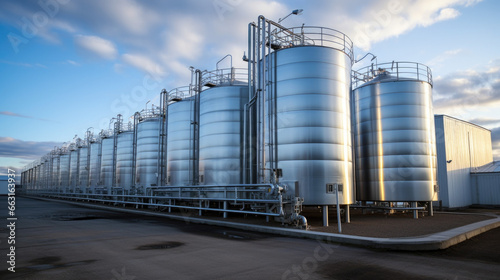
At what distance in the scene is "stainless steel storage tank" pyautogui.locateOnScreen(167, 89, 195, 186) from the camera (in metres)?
24.9

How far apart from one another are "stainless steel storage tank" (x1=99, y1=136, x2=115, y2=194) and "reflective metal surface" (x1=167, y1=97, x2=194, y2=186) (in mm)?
19604

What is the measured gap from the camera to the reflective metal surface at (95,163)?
4728 cm

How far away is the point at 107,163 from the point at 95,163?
7519mm

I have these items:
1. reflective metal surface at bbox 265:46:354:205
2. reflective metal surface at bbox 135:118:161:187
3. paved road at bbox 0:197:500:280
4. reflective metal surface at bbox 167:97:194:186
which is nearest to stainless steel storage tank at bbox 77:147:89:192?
reflective metal surface at bbox 135:118:161:187

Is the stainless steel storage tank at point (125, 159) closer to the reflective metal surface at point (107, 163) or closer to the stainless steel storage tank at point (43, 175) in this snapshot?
the reflective metal surface at point (107, 163)

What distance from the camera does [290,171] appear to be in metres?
15.7

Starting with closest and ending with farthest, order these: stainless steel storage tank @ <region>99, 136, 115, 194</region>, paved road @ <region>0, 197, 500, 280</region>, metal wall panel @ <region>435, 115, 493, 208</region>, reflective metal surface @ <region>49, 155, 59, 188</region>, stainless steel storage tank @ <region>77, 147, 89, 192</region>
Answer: paved road @ <region>0, 197, 500, 280</region>
metal wall panel @ <region>435, 115, 493, 208</region>
stainless steel storage tank @ <region>99, 136, 115, 194</region>
stainless steel storage tank @ <region>77, 147, 89, 192</region>
reflective metal surface @ <region>49, 155, 59, 188</region>

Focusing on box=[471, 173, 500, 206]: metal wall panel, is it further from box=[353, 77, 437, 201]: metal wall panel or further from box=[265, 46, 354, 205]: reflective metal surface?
box=[265, 46, 354, 205]: reflective metal surface

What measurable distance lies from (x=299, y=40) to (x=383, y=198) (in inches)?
449

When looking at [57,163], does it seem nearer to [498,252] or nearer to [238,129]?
[238,129]

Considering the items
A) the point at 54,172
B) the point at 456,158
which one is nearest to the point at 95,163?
the point at 54,172

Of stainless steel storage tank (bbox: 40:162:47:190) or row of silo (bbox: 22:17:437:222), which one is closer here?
row of silo (bbox: 22:17:437:222)

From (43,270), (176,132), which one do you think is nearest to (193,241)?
(43,270)

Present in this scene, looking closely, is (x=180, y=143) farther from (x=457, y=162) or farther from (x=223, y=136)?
(x=457, y=162)
